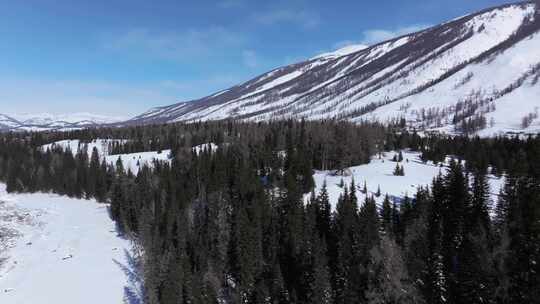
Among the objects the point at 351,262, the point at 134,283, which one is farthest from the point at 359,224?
the point at 134,283

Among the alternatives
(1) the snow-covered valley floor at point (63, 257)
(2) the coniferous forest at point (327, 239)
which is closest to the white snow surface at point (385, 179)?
(2) the coniferous forest at point (327, 239)

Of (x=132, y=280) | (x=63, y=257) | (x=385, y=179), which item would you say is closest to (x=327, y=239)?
(x=132, y=280)

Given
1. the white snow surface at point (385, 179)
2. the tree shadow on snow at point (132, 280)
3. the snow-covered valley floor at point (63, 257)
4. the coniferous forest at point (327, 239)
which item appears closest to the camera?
the coniferous forest at point (327, 239)

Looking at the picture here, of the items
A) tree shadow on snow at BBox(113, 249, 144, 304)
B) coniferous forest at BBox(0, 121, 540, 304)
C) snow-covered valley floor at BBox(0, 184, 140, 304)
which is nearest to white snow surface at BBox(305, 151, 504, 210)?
coniferous forest at BBox(0, 121, 540, 304)

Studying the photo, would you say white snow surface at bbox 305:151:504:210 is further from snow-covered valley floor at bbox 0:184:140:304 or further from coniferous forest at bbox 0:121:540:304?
snow-covered valley floor at bbox 0:184:140:304

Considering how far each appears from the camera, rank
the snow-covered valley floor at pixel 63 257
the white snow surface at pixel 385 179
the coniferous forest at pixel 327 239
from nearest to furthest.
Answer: the coniferous forest at pixel 327 239
the snow-covered valley floor at pixel 63 257
the white snow surface at pixel 385 179

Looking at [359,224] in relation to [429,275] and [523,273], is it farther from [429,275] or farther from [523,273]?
[523,273]

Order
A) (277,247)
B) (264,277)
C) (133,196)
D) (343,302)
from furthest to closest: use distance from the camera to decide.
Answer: (133,196)
(277,247)
(264,277)
(343,302)

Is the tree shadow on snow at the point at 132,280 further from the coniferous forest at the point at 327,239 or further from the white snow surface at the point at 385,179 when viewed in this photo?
the white snow surface at the point at 385,179
